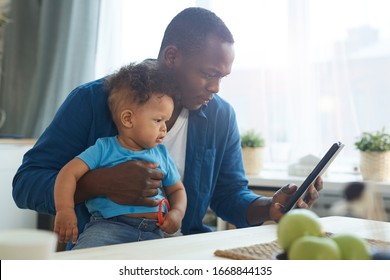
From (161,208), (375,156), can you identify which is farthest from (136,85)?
(375,156)

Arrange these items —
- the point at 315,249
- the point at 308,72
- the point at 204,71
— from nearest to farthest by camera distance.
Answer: the point at 315,249 < the point at 204,71 < the point at 308,72

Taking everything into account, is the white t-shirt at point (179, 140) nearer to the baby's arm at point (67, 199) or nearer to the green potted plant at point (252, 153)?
the baby's arm at point (67, 199)

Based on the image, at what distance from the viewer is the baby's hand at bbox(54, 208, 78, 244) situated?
3.53 ft

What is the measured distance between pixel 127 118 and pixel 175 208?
250 mm

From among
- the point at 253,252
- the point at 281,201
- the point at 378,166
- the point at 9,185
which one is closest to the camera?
the point at 253,252

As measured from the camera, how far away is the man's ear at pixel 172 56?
5.04 ft

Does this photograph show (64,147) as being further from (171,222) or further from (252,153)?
(252,153)

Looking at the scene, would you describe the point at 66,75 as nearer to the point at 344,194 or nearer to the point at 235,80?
the point at 235,80

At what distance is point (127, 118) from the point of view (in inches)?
50.0

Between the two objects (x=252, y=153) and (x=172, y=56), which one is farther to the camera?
(x=252, y=153)

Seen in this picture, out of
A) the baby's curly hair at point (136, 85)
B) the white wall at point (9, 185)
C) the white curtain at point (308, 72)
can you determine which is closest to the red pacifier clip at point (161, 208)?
the baby's curly hair at point (136, 85)

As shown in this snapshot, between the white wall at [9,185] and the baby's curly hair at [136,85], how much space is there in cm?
146

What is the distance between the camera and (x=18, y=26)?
3225mm

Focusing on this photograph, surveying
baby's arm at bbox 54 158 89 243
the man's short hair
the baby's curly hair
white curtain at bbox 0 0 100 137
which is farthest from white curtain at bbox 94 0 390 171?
baby's arm at bbox 54 158 89 243
